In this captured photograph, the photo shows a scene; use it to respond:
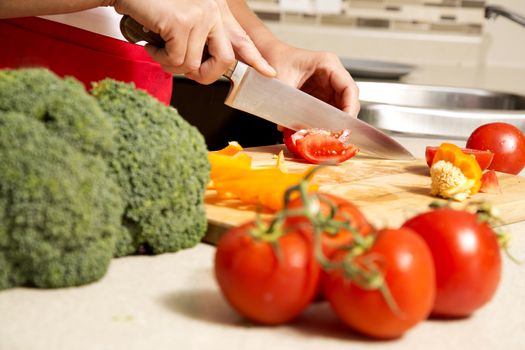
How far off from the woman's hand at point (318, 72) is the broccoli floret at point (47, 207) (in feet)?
3.72

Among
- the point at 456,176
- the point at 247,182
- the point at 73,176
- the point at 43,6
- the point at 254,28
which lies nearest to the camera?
the point at 73,176

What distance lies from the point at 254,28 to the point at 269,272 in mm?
1423

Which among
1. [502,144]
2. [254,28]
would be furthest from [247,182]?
[254,28]

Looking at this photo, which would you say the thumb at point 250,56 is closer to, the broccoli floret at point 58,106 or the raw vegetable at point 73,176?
the raw vegetable at point 73,176

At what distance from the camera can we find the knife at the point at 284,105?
1636 millimetres

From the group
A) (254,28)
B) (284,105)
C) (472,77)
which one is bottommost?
(472,77)

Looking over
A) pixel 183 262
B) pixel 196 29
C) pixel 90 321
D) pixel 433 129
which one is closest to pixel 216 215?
pixel 183 262

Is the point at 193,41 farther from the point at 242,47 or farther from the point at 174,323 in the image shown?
the point at 174,323

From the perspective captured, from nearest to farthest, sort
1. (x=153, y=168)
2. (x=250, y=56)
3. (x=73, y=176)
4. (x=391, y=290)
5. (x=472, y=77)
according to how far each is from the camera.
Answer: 1. (x=391, y=290)
2. (x=73, y=176)
3. (x=153, y=168)
4. (x=250, y=56)
5. (x=472, y=77)

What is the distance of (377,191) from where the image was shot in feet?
4.87

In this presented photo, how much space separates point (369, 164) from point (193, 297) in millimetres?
916

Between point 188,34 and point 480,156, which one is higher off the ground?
point 188,34

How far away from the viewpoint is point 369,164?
1781mm

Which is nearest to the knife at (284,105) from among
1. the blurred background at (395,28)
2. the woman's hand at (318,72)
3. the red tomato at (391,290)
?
the woman's hand at (318,72)
